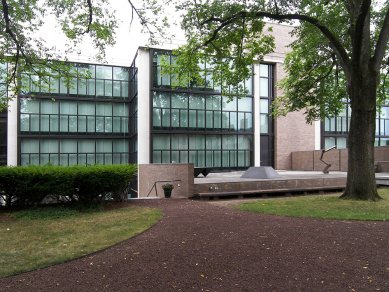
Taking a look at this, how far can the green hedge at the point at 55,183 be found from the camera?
35.0 feet

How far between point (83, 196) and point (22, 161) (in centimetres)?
2202

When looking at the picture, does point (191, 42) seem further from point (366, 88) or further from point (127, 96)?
point (127, 96)

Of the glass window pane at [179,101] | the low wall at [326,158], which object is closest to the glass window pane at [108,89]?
the glass window pane at [179,101]

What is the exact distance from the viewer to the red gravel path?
4672 mm

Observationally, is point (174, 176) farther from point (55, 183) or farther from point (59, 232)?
point (59, 232)

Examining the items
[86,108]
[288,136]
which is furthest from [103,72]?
[288,136]

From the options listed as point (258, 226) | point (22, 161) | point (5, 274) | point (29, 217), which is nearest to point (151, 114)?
point (22, 161)

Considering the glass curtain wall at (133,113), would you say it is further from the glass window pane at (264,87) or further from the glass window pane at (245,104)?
the glass window pane at (264,87)

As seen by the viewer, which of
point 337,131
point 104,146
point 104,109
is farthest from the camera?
point 337,131

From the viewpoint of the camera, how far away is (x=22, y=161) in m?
30.6

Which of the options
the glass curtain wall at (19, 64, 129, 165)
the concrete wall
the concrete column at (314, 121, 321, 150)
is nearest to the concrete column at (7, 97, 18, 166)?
the glass curtain wall at (19, 64, 129, 165)

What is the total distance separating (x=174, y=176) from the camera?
14.9 m

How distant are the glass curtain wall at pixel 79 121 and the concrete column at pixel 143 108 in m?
5.07

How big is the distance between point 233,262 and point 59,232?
4.24 meters
